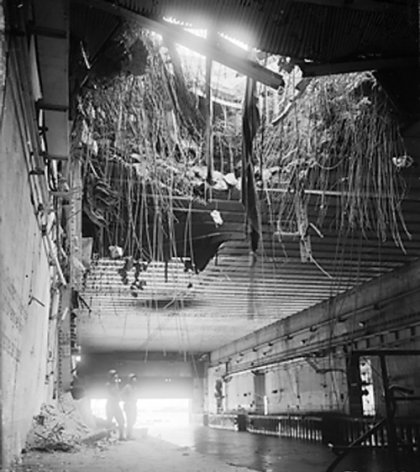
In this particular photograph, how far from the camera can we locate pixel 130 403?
42.3 feet

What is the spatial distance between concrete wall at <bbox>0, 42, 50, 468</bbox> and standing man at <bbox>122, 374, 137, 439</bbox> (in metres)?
6.50

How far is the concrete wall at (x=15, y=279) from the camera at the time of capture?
3266 mm

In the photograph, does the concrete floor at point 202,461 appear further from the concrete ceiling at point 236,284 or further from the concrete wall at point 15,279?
the concrete ceiling at point 236,284

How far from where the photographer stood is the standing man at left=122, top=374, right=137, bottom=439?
11.9 m

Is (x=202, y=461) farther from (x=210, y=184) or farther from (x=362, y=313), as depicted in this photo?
(x=362, y=313)

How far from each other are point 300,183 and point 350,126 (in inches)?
50.3

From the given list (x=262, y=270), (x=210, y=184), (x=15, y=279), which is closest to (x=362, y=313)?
(x=262, y=270)

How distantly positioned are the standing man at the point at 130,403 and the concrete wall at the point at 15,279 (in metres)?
6.50

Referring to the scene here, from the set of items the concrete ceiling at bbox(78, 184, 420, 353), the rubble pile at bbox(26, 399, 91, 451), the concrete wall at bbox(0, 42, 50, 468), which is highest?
the concrete ceiling at bbox(78, 184, 420, 353)

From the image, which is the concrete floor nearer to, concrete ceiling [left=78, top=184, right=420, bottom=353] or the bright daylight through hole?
the bright daylight through hole

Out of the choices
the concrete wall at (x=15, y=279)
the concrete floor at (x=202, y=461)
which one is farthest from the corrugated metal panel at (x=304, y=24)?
the concrete floor at (x=202, y=461)

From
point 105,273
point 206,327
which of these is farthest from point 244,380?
point 105,273

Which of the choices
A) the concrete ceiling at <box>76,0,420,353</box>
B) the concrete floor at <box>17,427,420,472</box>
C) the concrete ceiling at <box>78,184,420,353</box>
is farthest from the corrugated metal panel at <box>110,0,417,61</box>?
the concrete floor at <box>17,427,420,472</box>

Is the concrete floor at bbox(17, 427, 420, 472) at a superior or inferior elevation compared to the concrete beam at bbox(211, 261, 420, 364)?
inferior
